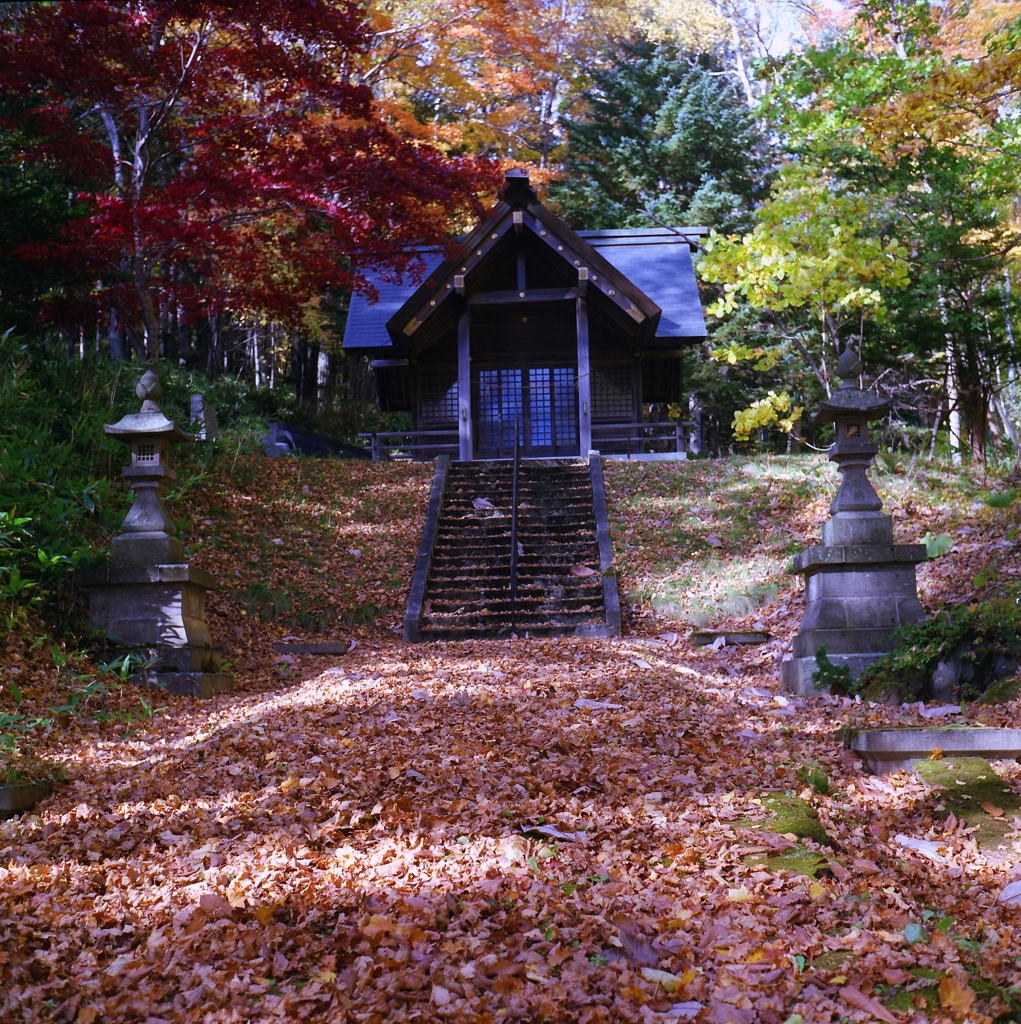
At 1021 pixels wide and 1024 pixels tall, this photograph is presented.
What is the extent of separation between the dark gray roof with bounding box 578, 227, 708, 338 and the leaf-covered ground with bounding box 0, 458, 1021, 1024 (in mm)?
12715

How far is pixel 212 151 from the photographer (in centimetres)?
1238

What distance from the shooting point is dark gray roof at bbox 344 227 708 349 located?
62.2ft

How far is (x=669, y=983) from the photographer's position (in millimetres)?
2691

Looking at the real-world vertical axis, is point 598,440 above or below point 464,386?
below

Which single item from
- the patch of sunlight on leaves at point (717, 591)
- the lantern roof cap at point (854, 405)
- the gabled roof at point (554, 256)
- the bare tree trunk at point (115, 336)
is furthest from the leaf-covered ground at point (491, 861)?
the gabled roof at point (554, 256)

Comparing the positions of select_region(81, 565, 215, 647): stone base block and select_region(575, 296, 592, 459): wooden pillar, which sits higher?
select_region(575, 296, 592, 459): wooden pillar

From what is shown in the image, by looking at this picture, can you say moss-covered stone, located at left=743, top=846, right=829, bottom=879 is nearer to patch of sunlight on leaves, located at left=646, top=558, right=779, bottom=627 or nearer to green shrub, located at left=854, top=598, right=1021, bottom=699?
green shrub, located at left=854, top=598, right=1021, bottom=699

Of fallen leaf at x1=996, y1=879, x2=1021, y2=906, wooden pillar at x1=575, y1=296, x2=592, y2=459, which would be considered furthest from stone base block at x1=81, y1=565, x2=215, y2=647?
wooden pillar at x1=575, y1=296, x2=592, y2=459

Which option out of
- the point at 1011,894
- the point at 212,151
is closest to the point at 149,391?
the point at 212,151

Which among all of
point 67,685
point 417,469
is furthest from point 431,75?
point 67,685

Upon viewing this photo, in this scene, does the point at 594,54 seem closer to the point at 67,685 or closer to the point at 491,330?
the point at 491,330

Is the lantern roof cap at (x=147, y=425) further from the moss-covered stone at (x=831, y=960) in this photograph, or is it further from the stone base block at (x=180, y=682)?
the moss-covered stone at (x=831, y=960)

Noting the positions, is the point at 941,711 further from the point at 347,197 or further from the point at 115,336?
the point at 115,336

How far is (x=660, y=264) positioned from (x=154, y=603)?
16046mm
